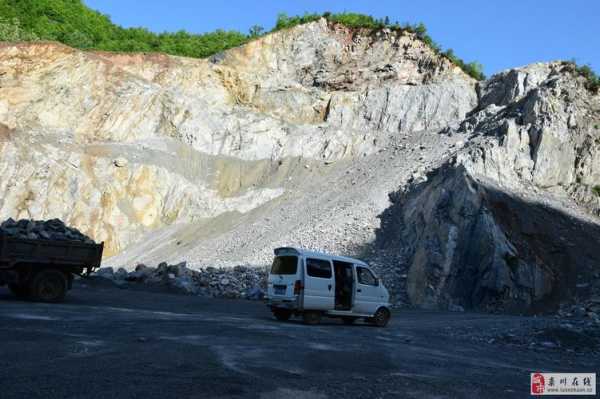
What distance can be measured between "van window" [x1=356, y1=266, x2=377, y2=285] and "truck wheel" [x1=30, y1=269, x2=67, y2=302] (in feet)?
28.3

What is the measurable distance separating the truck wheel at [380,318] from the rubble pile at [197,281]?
855cm

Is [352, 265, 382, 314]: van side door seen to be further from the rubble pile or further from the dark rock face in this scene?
the rubble pile

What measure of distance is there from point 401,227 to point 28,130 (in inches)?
1114

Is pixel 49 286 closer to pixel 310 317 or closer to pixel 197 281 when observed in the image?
pixel 310 317

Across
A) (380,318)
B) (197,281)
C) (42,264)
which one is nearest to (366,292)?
(380,318)

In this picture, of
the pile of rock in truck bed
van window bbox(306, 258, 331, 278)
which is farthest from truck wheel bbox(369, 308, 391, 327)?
the pile of rock in truck bed

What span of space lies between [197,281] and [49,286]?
8805 millimetres

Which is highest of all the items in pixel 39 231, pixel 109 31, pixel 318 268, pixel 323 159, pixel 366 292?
pixel 109 31

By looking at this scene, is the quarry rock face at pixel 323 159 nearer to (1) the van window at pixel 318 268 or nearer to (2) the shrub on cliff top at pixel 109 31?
(2) the shrub on cliff top at pixel 109 31

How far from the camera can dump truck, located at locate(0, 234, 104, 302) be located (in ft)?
50.3

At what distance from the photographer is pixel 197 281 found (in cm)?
2438

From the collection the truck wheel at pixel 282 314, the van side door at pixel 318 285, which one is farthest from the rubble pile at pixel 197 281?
the van side door at pixel 318 285

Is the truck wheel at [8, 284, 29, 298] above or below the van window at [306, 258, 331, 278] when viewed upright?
below

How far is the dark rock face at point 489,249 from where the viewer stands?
902 inches
